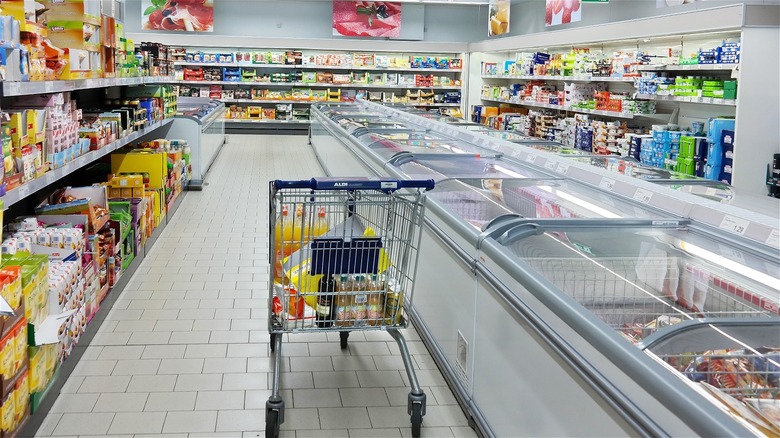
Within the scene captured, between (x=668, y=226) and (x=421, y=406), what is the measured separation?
1228mm

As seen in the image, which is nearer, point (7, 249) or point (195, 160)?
point (7, 249)

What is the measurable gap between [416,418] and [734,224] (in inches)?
56.8

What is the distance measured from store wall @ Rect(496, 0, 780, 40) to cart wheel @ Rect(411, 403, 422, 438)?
613 centimetres

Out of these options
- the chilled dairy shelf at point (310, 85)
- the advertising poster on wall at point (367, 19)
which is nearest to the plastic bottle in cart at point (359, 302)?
the chilled dairy shelf at point (310, 85)

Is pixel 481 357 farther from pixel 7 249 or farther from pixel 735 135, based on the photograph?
pixel 735 135

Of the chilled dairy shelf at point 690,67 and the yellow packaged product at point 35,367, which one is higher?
the chilled dairy shelf at point 690,67

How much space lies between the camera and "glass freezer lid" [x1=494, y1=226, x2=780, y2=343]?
2.28 meters

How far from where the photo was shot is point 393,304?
3.34 m

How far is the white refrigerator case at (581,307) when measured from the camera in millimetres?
1838

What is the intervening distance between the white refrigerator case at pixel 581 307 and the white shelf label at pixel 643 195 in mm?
54

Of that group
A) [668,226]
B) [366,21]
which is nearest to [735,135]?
[668,226]

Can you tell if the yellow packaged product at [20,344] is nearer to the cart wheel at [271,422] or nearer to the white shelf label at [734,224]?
the cart wheel at [271,422]

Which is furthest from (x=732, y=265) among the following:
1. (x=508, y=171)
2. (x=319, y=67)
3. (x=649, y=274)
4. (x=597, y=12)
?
(x=319, y=67)

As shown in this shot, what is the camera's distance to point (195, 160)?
9375 mm
